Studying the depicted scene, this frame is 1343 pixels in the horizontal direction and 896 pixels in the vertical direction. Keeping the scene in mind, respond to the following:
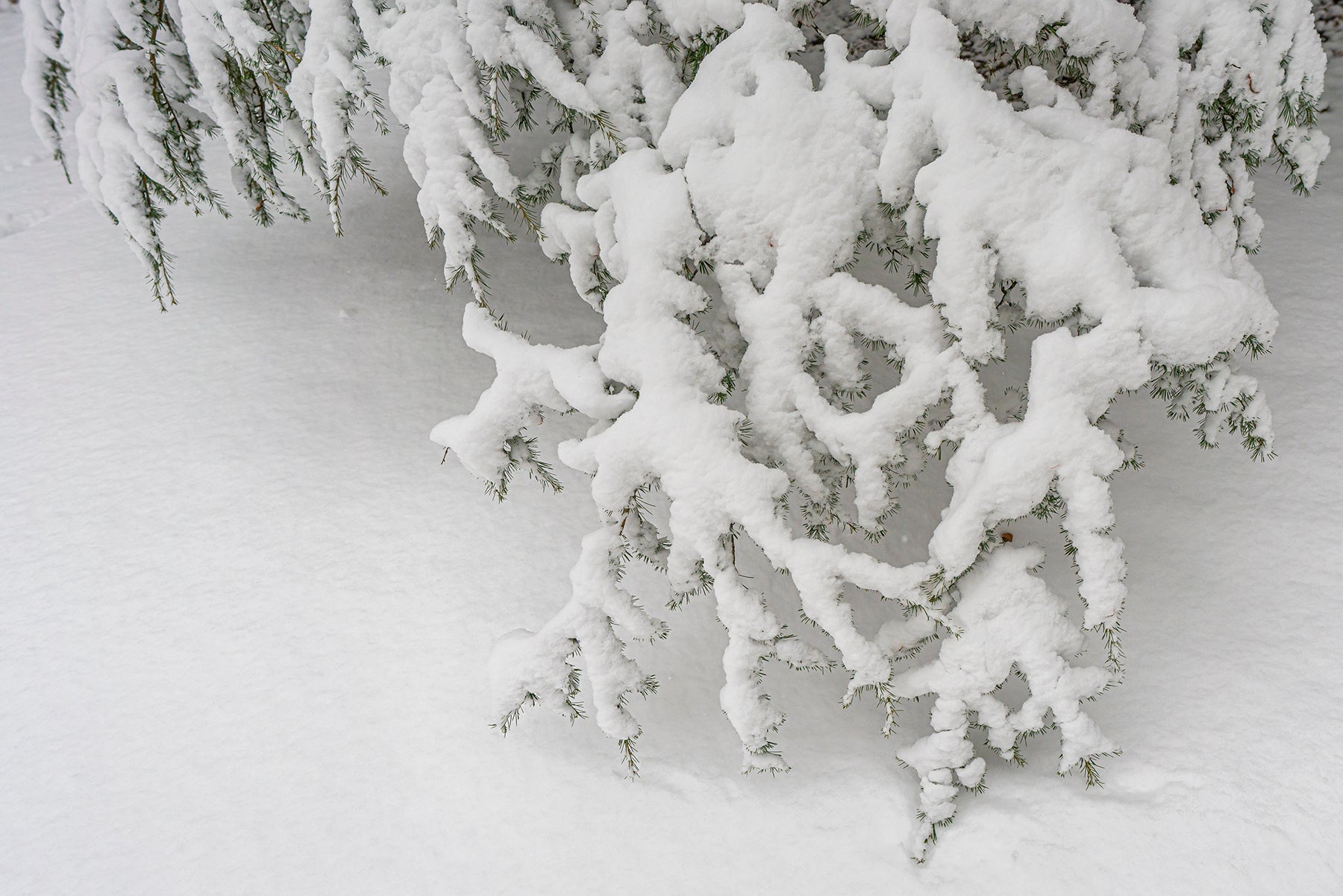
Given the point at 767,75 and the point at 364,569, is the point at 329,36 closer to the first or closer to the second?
the point at 767,75

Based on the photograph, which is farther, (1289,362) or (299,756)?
(1289,362)

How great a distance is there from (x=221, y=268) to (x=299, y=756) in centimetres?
251

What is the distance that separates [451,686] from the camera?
233 cm

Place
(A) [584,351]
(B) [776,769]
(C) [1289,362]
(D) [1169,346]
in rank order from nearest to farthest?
(D) [1169,346] → (A) [584,351] → (B) [776,769] → (C) [1289,362]

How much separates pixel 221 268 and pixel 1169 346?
386 cm

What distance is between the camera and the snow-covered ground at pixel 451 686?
6.63 ft

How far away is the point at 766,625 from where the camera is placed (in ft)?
5.99

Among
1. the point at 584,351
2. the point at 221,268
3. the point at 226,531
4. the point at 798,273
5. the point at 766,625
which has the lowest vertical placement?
the point at 226,531

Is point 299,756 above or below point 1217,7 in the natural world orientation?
below

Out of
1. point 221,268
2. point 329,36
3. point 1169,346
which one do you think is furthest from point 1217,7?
point 221,268

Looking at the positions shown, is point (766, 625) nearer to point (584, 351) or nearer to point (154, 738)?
point (584, 351)

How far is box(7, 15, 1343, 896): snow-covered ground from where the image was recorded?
2021 millimetres

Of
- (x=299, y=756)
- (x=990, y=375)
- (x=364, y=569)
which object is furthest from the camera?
(x=990, y=375)

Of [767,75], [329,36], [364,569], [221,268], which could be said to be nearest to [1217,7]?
[767,75]
